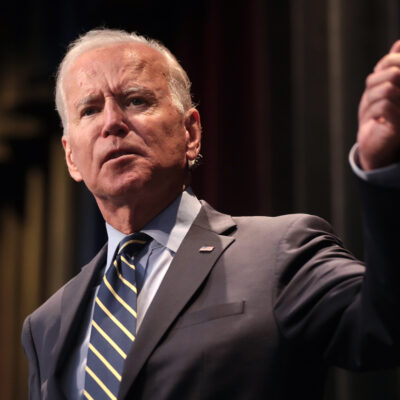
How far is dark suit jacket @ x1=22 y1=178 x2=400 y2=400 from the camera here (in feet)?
3.10

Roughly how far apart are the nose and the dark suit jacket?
296 mm

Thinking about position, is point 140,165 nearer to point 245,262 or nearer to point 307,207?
point 245,262

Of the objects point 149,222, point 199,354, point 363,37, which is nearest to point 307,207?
point 363,37

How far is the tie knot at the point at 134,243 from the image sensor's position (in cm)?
129

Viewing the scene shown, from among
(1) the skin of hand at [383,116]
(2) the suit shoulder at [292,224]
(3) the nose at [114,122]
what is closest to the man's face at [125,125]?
(3) the nose at [114,122]

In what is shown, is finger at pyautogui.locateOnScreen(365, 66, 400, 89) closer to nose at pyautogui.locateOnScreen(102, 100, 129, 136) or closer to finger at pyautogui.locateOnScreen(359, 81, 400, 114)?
finger at pyautogui.locateOnScreen(359, 81, 400, 114)

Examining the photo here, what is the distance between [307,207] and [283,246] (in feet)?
2.94

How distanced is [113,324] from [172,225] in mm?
236

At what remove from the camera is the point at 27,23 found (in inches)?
106

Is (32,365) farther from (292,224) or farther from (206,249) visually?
(292,224)

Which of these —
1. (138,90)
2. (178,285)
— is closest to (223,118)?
(138,90)

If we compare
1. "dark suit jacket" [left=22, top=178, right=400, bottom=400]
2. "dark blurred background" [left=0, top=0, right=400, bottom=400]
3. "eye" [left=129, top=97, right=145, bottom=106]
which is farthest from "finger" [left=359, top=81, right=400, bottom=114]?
"dark blurred background" [left=0, top=0, right=400, bottom=400]

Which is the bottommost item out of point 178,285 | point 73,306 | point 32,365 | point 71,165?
point 32,365

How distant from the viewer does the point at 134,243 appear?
1.29 metres
